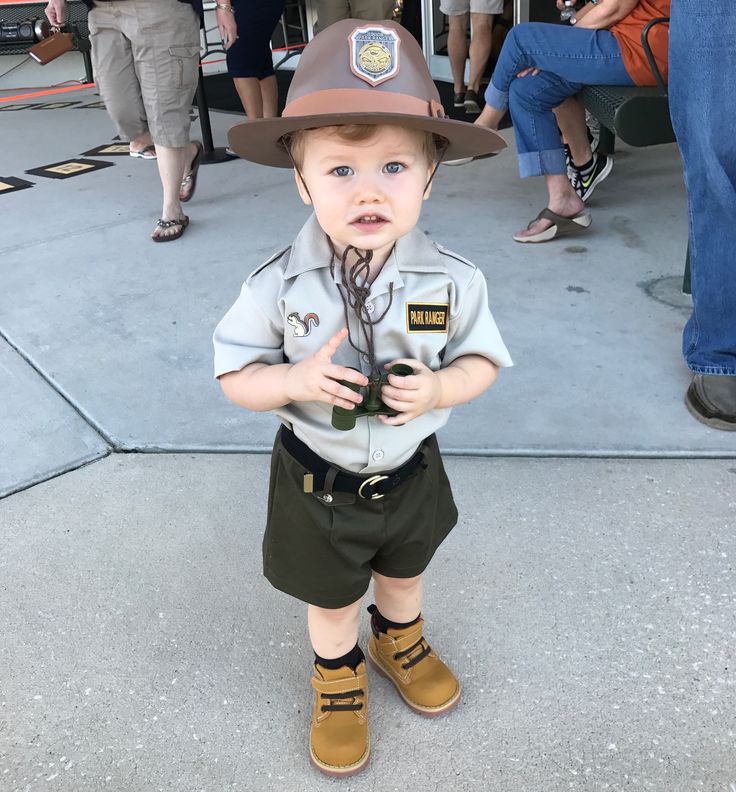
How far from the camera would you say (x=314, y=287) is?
49.6 inches

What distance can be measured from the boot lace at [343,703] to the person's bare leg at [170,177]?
2726mm

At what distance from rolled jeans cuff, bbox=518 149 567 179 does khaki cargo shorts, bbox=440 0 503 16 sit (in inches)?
115

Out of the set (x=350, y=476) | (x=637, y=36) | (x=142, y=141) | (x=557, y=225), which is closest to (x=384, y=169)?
(x=350, y=476)

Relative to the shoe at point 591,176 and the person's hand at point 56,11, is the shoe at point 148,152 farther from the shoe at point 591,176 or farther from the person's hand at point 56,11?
the shoe at point 591,176

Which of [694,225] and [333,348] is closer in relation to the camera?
[333,348]

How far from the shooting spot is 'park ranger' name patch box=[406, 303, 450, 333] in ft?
4.16

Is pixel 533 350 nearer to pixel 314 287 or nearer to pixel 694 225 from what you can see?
pixel 694 225

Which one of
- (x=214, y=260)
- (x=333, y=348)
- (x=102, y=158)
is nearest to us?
(x=333, y=348)

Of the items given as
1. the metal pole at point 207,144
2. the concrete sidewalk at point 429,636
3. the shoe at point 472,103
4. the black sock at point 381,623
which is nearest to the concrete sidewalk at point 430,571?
the concrete sidewalk at point 429,636

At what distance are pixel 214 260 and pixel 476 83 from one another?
3.33 metres

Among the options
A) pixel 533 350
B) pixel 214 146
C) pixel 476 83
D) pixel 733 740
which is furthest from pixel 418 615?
pixel 476 83

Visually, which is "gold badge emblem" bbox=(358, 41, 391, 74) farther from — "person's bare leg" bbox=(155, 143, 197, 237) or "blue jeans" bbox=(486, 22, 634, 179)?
"person's bare leg" bbox=(155, 143, 197, 237)

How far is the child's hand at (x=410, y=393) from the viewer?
3.86ft

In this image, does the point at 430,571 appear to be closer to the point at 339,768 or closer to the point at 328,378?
the point at 339,768
